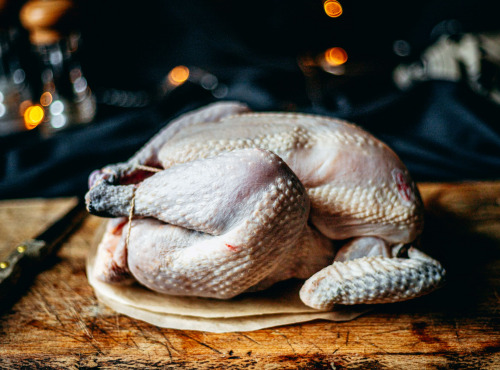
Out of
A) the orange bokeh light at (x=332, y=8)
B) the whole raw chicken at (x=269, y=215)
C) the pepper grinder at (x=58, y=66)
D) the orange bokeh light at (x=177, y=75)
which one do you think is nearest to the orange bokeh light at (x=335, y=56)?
the orange bokeh light at (x=332, y=8)

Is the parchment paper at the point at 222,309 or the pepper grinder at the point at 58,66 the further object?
the pepper grinder at the point at 58,66

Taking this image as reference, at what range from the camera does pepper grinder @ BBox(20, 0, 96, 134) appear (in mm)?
2061

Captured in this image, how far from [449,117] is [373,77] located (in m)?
0.62

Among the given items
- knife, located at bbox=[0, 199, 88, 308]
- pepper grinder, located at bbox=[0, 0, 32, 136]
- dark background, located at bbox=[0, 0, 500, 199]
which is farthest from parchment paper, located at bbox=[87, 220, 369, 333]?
pepper grinder, located at bbox=[0, 0, 32, 136]

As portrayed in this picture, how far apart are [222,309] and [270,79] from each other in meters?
1.52

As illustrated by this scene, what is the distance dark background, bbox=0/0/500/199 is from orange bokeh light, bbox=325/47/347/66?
1.4 inches

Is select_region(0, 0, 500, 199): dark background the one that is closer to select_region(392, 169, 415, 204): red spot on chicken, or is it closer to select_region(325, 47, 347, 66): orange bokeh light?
select_region(325, 47, 347, 66): orange bokeh light

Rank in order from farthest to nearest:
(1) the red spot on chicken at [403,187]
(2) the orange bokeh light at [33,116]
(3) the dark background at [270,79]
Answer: (2) the orange bokeh light at [33,116], (3) the dark background at [270,79], (1) the red spot on chicken at [403,187]

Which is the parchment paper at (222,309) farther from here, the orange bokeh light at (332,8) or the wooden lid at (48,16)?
the orange bokeh light at (332,8)

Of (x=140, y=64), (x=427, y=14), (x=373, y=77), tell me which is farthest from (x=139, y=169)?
(x=427, y=14)

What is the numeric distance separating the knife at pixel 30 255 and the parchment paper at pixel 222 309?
0.22 meters

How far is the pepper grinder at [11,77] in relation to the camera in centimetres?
215

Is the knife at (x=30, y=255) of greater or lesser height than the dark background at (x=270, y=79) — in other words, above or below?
below

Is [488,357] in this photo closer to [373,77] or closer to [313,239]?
[313,239]
